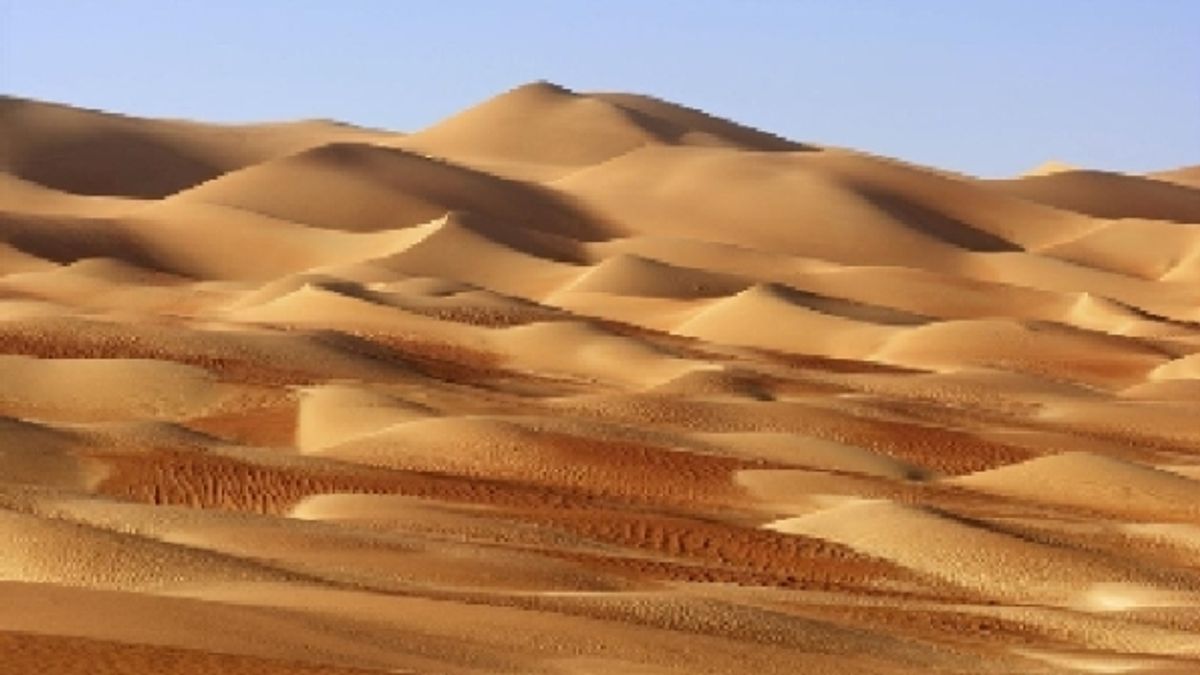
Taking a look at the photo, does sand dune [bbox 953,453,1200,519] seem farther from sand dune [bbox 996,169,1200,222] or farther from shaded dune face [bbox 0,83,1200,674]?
sand dune [bbox 996,169,1200,222]

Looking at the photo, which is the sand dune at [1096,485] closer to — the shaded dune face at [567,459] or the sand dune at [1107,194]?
the shaded dune face at [567,459]

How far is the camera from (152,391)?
35.3 metres

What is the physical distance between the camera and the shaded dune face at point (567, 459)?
51.3 feet

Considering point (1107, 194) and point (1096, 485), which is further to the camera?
point (1107, 194)

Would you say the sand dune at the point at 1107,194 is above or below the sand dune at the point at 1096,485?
above

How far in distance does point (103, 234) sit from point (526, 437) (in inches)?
2060

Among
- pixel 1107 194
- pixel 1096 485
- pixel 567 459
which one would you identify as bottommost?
pixel 567 459

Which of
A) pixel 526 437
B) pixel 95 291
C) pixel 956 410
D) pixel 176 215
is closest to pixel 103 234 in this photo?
pixel 176 215

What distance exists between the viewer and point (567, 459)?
3028cm

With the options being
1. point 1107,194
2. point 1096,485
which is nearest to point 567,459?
point 1096,485

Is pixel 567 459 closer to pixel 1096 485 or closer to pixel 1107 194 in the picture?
pixel 1096 485

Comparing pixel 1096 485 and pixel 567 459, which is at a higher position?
pixel 1096 485

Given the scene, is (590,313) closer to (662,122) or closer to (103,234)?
(103,234)

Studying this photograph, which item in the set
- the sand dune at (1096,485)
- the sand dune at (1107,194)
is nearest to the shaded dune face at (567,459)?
the sand dune at (1096,485)
